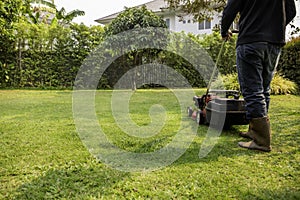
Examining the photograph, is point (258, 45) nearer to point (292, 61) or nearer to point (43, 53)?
point (292, 61)

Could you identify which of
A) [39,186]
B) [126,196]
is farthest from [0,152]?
[126,196]

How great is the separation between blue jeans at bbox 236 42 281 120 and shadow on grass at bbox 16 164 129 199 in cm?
122

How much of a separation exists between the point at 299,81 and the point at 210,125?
21.9 feet

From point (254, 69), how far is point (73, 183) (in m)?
1.65

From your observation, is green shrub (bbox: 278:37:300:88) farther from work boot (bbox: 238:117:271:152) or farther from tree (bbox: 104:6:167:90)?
work boot (bbox: 238:117:271:152)

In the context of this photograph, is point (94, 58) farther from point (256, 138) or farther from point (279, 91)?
point (256, 138)

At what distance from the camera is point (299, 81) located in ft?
26.8

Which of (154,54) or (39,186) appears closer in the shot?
(39,186)

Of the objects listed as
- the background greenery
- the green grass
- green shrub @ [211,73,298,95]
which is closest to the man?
the green grass

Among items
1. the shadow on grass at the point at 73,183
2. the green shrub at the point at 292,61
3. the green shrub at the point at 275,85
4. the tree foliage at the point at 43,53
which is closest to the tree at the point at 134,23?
the tree foliage at the point at 43,53

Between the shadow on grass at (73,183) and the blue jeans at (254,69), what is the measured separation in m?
1.22

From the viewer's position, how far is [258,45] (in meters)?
2.07

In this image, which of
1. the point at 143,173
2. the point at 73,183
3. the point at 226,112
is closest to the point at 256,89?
the point at 226,112

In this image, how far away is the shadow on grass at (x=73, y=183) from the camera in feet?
4.63
